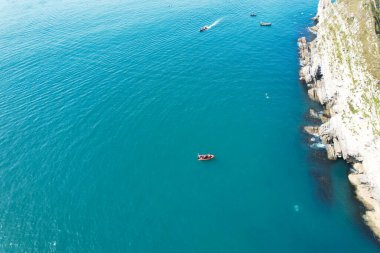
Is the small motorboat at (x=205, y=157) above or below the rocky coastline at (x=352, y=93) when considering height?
below

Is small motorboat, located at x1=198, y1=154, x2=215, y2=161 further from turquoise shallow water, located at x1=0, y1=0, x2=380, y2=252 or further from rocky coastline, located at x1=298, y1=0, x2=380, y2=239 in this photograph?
rocky coastline, located at x1=298, y1=0, x2=380, y2=239

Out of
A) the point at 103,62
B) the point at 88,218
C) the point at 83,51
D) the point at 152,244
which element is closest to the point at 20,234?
the point at 88,218

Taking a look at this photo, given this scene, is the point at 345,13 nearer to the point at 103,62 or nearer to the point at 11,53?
the point at 103,62

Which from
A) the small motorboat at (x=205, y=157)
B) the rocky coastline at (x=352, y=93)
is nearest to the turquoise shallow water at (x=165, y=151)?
the small motorboat at (x=205, y=157)

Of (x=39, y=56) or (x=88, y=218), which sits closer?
(x=88, y=218)

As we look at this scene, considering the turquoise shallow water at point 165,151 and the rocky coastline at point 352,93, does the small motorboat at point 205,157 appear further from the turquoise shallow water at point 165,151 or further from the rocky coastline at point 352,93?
the rocky coastline at point 352,93

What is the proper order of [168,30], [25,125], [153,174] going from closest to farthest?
[153,174], [25,125], [168,30]

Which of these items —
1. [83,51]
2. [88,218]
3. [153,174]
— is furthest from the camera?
[83,51]
